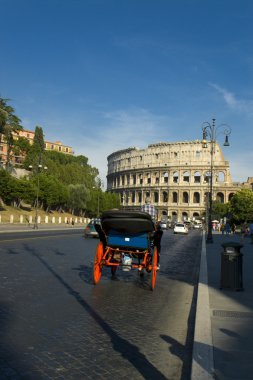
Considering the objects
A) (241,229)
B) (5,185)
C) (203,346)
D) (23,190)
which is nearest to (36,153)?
(23,190)

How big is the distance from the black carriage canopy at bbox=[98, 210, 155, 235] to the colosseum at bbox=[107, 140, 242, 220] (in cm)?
10522

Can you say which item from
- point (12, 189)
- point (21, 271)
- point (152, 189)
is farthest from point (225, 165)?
point (21, 271)

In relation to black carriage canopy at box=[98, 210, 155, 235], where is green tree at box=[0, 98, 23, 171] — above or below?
above

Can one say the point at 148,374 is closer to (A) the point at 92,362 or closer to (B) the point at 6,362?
(A) the point at 92,362

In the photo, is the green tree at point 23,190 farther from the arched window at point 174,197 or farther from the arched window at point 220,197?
the arched window at point 220,197

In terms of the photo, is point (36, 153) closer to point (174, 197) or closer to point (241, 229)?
point (174, 197)

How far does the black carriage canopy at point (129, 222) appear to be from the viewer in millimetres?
9617

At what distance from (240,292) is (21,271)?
5364 millimetres

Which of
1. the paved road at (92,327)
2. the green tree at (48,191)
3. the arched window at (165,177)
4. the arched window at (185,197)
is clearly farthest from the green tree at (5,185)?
the arched window at (165,177)

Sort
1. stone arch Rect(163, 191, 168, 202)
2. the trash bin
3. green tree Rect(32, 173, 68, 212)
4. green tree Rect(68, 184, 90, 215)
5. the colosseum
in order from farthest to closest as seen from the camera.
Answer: stone arch Rect(163, 191, 168, 202), the colosseum, green tree Rect(68, 184, 90, 215), green tree Rect(32, 173, 68, 212), the trash bin

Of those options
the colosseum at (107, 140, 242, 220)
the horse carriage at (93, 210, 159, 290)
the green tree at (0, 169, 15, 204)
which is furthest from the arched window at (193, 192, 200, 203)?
the horse carriage at (93, 210, 159, 290)

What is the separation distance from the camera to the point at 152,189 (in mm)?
128625

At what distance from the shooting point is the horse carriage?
380 inches

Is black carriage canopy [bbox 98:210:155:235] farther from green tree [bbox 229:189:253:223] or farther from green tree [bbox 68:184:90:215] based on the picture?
green tree [bbox 229:189:253:223]
